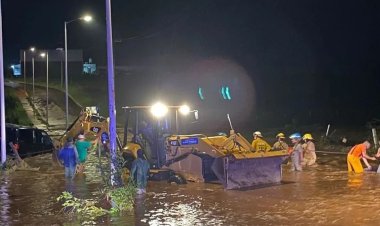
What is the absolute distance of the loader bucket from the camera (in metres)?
16.3

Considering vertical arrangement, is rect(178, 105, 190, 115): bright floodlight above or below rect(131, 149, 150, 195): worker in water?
above

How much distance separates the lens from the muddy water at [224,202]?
39.5 feet

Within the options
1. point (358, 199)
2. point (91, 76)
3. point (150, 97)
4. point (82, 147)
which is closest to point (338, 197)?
point (358, 199)

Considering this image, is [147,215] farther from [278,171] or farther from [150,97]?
[150,97]

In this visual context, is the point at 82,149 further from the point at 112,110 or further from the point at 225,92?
the point at 225,92

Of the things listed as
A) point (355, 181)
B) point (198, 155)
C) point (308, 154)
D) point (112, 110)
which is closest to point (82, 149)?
point (198, 155)

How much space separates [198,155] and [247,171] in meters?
1.52

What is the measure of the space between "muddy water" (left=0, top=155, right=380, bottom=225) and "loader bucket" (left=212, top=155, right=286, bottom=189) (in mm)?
383

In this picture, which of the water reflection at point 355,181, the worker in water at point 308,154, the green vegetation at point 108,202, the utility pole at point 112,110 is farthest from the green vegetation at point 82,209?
the worker in water at point 308,154

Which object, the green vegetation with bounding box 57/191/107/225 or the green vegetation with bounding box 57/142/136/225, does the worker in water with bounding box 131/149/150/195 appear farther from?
the green vegetation with bounding box 57/191/107/225

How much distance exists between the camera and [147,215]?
1265 centimetres

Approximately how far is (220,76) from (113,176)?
209 feet

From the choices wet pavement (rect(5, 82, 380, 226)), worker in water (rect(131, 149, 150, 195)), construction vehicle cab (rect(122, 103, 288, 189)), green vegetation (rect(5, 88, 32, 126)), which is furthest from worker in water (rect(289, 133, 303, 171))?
green vegetation (rect(5, 88, 32, 126))

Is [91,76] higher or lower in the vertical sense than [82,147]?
higher
